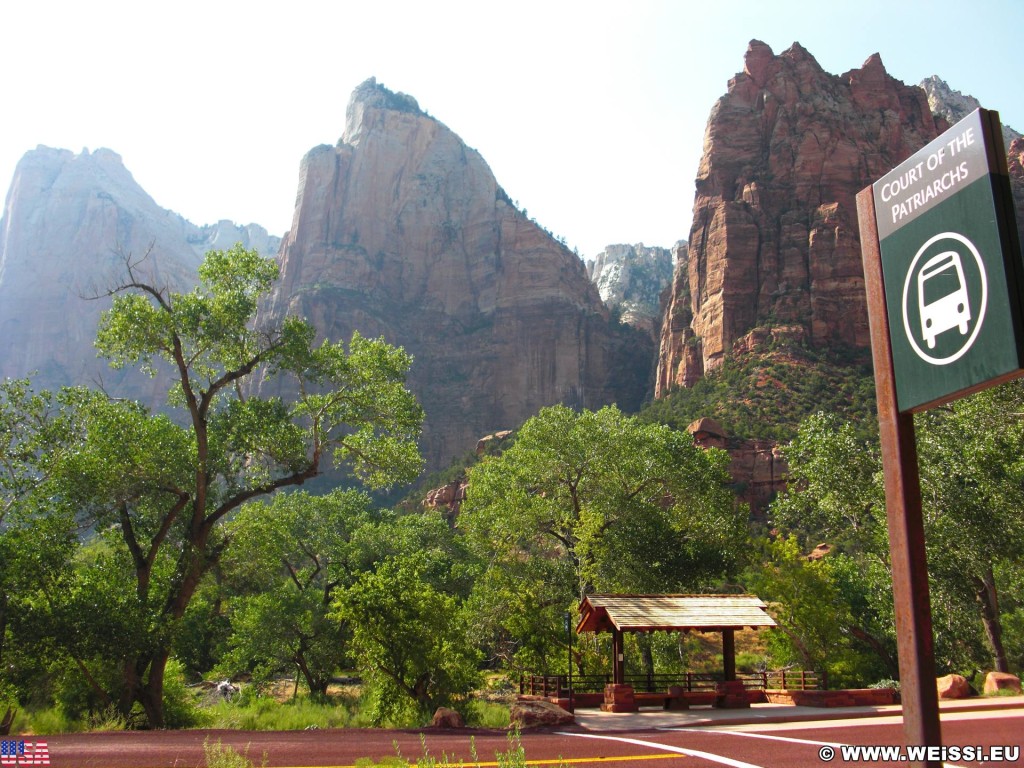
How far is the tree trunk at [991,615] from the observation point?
2364 centimetres

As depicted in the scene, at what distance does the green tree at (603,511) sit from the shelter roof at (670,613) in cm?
546

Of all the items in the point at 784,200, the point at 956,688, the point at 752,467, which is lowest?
the point at 956,688

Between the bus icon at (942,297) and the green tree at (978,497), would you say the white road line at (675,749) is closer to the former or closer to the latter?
the bus icon at (942,297)

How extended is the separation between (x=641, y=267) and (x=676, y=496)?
150567 mm

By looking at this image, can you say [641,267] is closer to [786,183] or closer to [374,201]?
[374,201]

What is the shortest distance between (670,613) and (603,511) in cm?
931

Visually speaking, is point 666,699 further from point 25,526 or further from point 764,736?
point 25,526

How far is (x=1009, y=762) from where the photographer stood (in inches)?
367

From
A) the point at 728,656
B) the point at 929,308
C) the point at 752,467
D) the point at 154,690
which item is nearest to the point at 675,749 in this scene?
the point at 929,308

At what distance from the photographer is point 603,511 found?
97.0ft

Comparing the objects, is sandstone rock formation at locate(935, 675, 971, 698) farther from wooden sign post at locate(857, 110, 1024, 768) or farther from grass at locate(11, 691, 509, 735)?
wooden sign post at locate(857, 110, 1024, 768)

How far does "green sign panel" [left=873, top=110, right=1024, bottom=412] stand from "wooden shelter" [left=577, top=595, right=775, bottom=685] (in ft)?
52.5

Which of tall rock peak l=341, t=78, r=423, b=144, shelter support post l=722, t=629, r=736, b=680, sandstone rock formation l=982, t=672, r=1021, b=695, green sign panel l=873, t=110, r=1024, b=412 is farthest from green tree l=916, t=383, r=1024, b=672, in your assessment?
tall rock peak l=341, t=78, r=423, b=144

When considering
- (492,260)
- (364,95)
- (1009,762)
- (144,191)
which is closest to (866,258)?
(1009,762)
